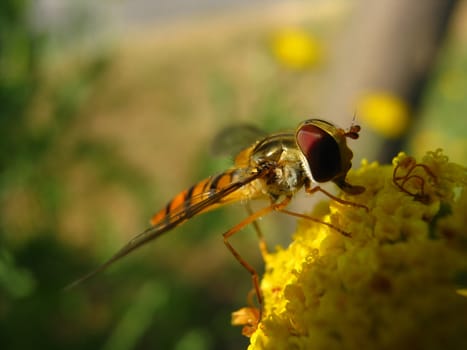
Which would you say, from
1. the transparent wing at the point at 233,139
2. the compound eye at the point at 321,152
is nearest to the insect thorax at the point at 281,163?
the compound eye at the point at 321,152

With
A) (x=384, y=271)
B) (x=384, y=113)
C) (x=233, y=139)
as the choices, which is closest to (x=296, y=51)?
(x=384, y=113)

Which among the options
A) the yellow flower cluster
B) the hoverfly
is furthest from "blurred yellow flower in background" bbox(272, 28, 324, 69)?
the yellow flower cluster

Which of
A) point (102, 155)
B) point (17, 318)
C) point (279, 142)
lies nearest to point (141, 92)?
point (102, 155)

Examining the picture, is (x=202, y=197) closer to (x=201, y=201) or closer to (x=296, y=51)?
(x=201, y=201)

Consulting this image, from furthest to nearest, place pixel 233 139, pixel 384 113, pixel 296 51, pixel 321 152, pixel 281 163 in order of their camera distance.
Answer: pixel 296 51, pixel 384 113, pixel 233 139, pixel 281 163, pixel 321 152

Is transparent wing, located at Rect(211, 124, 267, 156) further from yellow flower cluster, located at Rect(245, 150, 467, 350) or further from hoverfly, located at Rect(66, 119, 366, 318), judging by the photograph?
yellow flower cluster, located at Rect(245, 150, 467, 350)

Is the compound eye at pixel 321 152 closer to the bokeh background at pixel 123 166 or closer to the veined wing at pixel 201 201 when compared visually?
the veined wing at pixel 201 201
